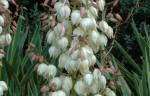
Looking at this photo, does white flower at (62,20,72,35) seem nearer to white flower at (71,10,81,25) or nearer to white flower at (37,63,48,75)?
white flower at (71,10,81,25)

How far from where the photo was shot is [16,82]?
94.4 inches

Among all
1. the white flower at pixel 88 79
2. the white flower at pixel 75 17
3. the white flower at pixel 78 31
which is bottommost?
A: the white flower at pixel 88 79

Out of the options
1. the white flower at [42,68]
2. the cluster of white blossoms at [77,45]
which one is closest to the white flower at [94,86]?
the cluster of white blossoms at [77,45]

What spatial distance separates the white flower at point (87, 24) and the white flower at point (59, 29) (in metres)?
0.09

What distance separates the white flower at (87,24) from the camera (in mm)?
1442

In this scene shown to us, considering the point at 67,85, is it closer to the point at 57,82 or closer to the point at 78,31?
the point at 57,82

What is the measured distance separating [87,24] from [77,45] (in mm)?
103

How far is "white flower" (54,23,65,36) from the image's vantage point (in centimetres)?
145

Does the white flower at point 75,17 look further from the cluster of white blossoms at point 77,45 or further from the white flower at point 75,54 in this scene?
the white flower at point 75,54

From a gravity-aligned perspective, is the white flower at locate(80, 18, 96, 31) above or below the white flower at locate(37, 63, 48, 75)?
above

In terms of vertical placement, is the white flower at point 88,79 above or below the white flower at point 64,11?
below

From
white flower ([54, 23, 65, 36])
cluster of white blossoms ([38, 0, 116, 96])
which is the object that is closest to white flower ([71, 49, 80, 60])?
cluster of white blossoms ([38, 0, 116, 96])

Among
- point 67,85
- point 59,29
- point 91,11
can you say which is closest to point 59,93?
point 67,85

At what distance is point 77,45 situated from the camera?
1415mm
